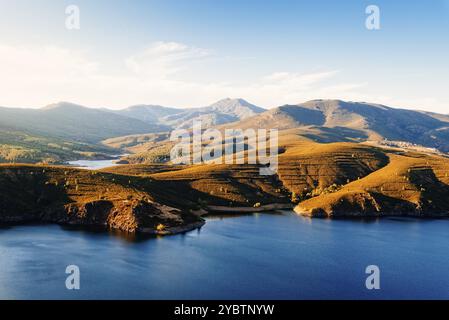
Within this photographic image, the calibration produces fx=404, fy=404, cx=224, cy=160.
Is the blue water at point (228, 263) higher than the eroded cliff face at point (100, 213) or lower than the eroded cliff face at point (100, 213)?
lower

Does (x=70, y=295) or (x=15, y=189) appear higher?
(x=15, y=189)

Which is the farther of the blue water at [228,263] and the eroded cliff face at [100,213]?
the eroded cliff face at [100,213]

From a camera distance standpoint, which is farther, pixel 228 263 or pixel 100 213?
pixel 100 213

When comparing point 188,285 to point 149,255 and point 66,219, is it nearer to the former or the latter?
point 149,255

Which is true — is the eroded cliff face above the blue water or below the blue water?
above

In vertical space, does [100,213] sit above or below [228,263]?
above

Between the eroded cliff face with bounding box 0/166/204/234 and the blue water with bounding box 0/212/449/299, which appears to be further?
the eroded cliff face with bounding box 0/166/204/234

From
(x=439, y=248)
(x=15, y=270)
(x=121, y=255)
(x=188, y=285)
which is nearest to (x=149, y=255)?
(x=121, y=255)

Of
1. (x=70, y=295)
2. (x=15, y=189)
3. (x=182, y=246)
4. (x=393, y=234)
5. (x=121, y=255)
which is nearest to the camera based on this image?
(x=70, y=295)
